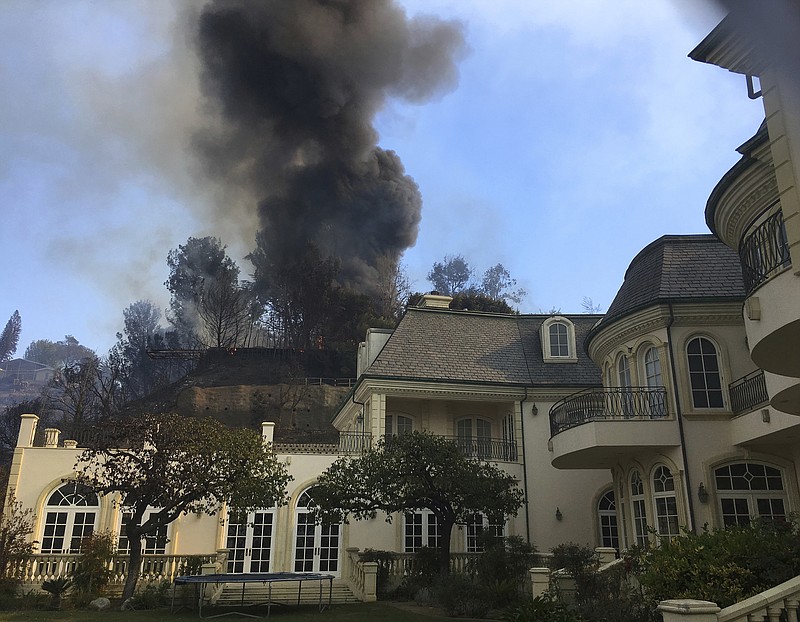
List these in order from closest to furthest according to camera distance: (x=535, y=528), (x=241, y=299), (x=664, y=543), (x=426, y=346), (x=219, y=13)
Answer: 1. (x=664, y=543)
2. (x=535, y=528)
3. (x=426, y=346)
4. (x=241, y=299)
5. (x=219, y=13)

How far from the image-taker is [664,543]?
32.7 ft

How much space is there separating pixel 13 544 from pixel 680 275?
19814 mm

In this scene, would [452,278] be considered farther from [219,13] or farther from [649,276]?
[649,276]

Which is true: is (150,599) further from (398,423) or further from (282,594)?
(398,423)

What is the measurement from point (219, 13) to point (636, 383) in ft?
282

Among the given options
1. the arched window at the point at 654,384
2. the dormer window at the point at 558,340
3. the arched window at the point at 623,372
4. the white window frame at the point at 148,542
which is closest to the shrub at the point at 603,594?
the arched window at the point at 654,384

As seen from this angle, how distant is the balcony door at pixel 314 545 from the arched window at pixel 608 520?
8820 millimetres

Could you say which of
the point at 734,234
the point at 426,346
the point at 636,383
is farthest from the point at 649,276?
the point at 426,346

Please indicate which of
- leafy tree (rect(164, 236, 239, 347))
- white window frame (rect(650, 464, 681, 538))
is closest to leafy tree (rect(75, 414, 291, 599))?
white window frame (rect(650, 464, 681, 538))

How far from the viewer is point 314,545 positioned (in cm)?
2155

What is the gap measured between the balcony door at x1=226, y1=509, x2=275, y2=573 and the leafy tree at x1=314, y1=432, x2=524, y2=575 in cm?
507

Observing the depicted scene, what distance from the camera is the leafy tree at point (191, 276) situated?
81.1 meters

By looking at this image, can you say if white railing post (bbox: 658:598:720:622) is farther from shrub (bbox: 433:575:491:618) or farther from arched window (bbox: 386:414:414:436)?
arched window (bbox: 386:414:414:436)

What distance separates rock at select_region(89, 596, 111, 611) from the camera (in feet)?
52.6
